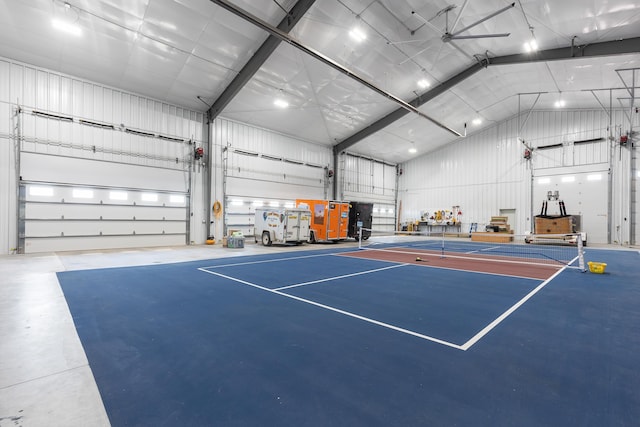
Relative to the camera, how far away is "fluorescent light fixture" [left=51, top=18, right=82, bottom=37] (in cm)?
966

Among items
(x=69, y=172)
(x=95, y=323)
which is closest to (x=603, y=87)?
(x=95, y=323)

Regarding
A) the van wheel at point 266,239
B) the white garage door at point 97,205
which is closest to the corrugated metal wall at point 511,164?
the van wheel at point 266,239

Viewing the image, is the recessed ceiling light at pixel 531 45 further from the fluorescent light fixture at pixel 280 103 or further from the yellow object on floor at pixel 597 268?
the fluorescent light fixture at pixel 280 103

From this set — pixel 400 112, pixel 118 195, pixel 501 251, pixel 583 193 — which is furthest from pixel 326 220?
pixel 583 193

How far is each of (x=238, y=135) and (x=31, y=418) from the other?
16.4 meters

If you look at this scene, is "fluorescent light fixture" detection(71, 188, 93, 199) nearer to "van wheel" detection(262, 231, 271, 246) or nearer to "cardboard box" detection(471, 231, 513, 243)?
"van wheel" detection(262, 231, 271, 246)

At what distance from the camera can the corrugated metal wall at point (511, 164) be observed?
60.2 feet

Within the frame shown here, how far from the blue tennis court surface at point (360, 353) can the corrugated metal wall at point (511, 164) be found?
18.1 metres

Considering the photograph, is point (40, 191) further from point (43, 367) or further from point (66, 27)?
point (43, 367)

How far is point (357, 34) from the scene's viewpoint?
12.2 m

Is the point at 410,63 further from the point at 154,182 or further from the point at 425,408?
the point at 425,408

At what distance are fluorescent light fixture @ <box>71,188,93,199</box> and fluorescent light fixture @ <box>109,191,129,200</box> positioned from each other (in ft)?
2.31

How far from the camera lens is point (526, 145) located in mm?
21359

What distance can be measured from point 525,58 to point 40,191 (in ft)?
71.7
